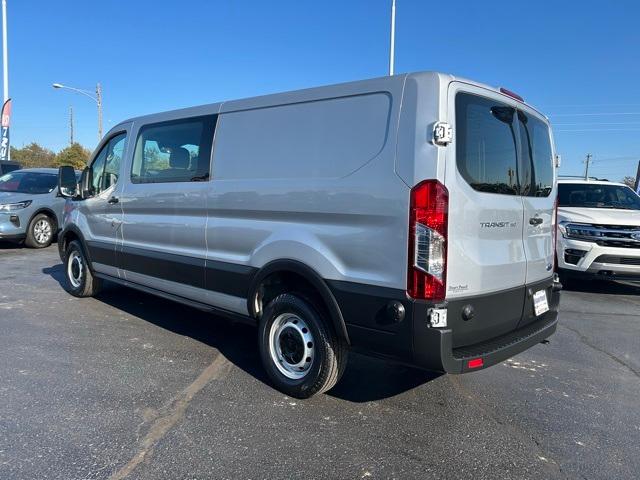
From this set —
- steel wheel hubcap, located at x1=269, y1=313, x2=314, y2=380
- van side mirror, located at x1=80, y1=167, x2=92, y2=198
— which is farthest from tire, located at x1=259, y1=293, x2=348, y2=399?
van side mirror, located at x1=80, y1=167, x2=92, y2=198

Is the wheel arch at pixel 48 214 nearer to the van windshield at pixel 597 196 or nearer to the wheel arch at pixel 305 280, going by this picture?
the wheel arch at pixel 305 280

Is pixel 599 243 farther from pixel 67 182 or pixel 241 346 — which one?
pixel 67 182

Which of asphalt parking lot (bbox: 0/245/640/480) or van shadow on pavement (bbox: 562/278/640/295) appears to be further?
van shadow on pavement (bbox: 562/278/640/295)

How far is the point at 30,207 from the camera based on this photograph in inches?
434

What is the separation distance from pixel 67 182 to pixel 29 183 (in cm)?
631

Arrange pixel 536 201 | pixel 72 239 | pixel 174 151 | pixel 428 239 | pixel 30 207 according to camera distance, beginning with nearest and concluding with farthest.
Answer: pixel 428 239 → pixel 536 201 → pixel 174 151 → pixel 72 239 → pixel 30 207

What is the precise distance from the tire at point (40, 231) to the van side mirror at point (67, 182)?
5669 millimetres

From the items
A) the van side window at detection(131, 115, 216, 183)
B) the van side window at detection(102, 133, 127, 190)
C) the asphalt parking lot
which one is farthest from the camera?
the van side window at detection(102, 133, 127, 190)

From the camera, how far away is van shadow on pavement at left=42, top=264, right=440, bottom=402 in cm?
399

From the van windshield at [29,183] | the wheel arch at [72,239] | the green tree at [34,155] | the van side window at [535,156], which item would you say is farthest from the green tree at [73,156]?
the van side window at [535,156]

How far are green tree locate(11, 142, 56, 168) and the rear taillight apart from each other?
58.9m

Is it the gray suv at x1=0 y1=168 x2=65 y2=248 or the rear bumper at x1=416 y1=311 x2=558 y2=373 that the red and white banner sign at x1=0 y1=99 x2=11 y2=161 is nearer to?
the gray suv at x1=0 y1=168 x2=65 y2=248

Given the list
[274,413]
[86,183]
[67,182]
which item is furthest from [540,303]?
[67,182]

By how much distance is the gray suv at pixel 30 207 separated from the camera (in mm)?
10781
